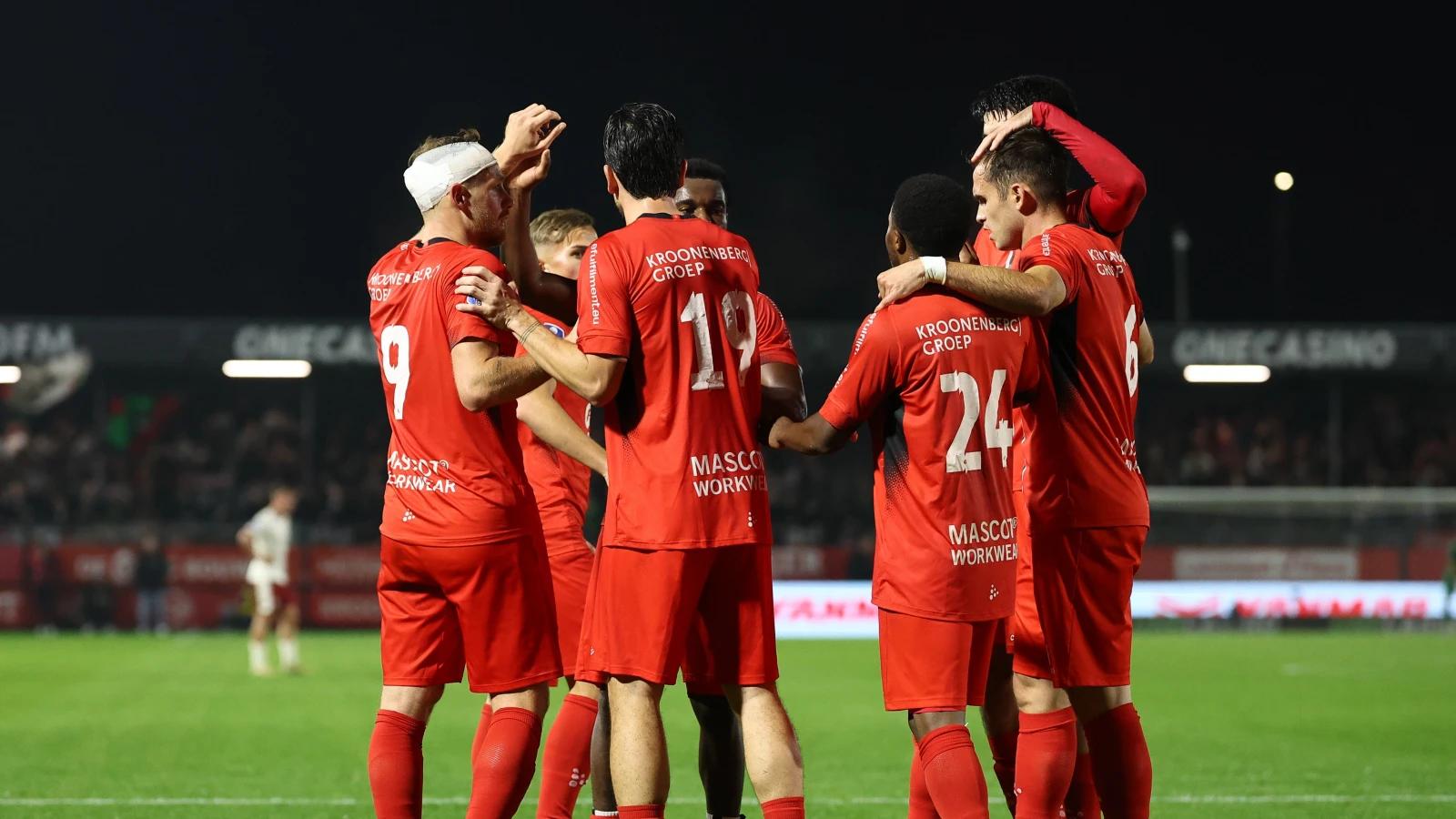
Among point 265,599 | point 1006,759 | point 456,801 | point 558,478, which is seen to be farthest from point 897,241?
point 265,599

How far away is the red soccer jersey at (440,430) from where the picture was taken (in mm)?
5199

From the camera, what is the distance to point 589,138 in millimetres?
45625

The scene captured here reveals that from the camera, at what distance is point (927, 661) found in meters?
4.96

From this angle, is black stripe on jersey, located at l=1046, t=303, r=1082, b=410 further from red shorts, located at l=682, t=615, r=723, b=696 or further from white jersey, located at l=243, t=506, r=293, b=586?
white jersey, located at l=243, t=506, r=293, b=586

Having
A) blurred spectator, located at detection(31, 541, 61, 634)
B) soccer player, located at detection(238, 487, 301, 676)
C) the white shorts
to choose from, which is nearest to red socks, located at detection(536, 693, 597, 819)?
soccer player, located at detection(238, 487, 301, 676)

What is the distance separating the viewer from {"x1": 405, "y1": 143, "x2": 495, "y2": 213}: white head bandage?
541cm

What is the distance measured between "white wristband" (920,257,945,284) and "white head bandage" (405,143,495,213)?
158 centimetres

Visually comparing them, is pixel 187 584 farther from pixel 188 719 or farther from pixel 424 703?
pixel 424 703

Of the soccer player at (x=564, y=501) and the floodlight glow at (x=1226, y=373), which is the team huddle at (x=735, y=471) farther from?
the floodlight glow at (x=1226, y=373)

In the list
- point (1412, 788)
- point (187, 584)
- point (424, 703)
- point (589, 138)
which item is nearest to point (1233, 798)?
point (1412, 788)

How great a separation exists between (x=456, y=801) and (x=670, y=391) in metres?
4.04

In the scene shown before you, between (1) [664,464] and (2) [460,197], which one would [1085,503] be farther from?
(2) [460,197]

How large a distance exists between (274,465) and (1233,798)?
27941 millimetres

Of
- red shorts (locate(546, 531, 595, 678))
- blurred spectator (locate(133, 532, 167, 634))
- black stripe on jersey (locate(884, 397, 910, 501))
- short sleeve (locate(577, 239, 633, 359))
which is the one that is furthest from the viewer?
blurred spectator (locate(133, 532, 167, 634))
